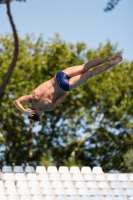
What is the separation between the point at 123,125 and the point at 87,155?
1.78m

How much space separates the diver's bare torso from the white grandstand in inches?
186

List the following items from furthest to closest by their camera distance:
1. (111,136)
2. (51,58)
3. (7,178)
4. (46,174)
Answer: (111,136) → (51,58) → (46,174) → (7,178)

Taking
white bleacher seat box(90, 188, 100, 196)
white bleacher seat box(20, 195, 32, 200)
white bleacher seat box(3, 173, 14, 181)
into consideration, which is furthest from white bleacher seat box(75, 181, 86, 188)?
white bleacher seat box(3, 173, 14, 181)

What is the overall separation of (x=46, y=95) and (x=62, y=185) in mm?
5898

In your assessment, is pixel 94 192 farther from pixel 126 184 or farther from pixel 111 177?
pixel 126 184

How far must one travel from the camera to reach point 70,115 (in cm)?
2005

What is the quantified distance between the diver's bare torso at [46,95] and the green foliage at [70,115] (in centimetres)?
1153

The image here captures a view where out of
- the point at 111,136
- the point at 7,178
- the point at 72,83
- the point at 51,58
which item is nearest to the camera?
the point at 72,83

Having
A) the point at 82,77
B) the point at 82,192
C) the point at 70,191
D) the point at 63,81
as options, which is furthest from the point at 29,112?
the point at 82,192

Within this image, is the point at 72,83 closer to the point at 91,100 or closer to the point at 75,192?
the point at 75,192

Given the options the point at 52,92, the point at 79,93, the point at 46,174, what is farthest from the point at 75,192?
the point at 79,93

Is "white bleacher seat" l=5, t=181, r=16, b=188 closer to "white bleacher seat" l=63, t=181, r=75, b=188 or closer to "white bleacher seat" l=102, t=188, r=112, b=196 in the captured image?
"white bleacher seat" l=63, t=181, r=75, b=188

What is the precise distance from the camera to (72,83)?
7340mm

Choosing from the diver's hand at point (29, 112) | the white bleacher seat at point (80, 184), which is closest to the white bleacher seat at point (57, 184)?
the white bleacher seat at point (80, 184)
